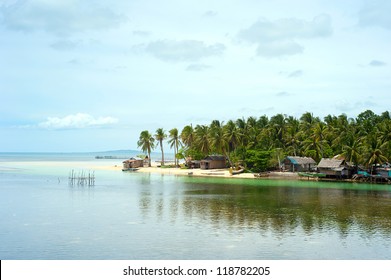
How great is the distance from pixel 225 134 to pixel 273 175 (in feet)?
43.5

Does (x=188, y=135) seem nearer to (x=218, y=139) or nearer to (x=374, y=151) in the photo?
(x=218, y=139)

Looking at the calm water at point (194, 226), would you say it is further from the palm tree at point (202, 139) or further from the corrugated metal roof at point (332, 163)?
the palm tree at point (202, 139)

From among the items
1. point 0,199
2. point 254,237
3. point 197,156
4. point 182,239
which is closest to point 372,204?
point 254,237

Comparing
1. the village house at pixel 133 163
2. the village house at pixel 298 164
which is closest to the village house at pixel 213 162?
the village house at pixel 133 163

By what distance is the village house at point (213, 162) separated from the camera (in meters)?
87.0

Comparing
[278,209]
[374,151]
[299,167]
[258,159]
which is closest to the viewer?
[278,209]

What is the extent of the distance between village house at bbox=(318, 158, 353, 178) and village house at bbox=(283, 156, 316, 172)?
4987 millimetres

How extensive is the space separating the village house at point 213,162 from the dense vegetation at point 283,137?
5.19 feet

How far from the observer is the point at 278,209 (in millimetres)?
35031

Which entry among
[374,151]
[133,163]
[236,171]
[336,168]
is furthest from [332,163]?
[133,163]

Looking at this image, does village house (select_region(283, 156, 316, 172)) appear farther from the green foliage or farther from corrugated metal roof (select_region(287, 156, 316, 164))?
the green foliage

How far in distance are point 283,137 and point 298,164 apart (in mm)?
8978

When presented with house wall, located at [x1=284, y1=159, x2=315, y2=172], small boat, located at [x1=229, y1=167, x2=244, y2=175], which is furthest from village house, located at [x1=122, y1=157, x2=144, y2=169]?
house wall, located at [x1=284, y1=159, x2=315, y2=172]

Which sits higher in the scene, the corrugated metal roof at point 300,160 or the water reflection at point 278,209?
the corrugated metal roof at point 300,160
